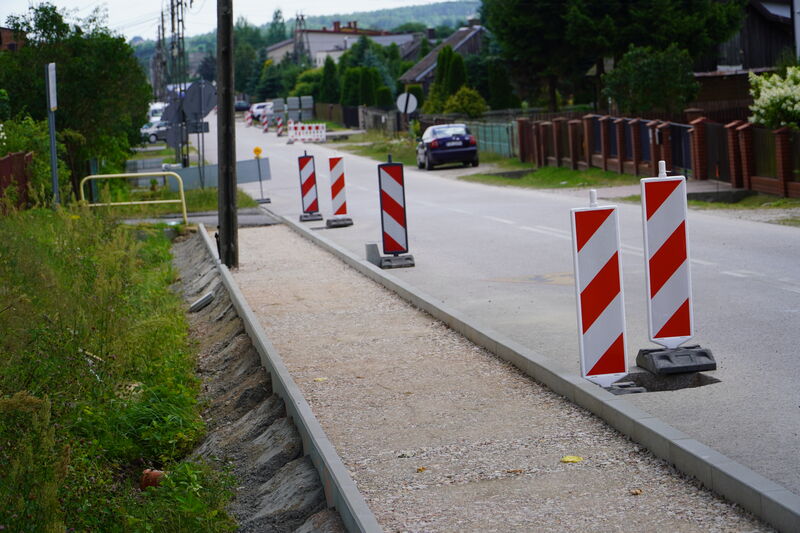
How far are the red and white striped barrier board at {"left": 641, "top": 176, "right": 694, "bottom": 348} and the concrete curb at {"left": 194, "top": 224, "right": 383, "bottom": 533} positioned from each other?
2.44m

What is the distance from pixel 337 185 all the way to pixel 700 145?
988 cm

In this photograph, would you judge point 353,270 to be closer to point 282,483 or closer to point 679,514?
point 282,483

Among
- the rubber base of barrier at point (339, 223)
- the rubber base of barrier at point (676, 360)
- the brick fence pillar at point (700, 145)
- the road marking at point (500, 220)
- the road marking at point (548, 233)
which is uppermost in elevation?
the brick fence pillar at point (700, 145)

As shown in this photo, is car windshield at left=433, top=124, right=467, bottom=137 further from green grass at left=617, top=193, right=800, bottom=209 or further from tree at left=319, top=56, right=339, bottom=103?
tree at left=319, top=56, right=339, bottom=103

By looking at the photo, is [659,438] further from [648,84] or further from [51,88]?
[648,84]

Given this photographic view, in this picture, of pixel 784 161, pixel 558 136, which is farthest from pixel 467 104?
pixel 784 161

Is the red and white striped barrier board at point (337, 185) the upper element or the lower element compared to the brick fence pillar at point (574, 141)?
lower

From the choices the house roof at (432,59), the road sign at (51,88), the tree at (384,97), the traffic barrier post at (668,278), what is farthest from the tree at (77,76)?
the house roof at (432,59)

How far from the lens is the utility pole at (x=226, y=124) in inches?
621

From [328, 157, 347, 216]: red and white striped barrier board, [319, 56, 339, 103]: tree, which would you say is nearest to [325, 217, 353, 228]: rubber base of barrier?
[328, 157, 347, 216]: red and white striped barrier board

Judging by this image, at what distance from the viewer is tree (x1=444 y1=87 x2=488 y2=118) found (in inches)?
2314

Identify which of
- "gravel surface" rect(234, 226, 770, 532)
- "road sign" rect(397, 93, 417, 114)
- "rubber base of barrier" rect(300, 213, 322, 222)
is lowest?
"gravel surface" rect(234, 226, 770, 532)

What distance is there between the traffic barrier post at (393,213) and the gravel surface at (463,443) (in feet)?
12.3

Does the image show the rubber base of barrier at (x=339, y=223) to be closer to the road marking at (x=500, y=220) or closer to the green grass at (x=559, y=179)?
the road marking at (x=500, y=220)
